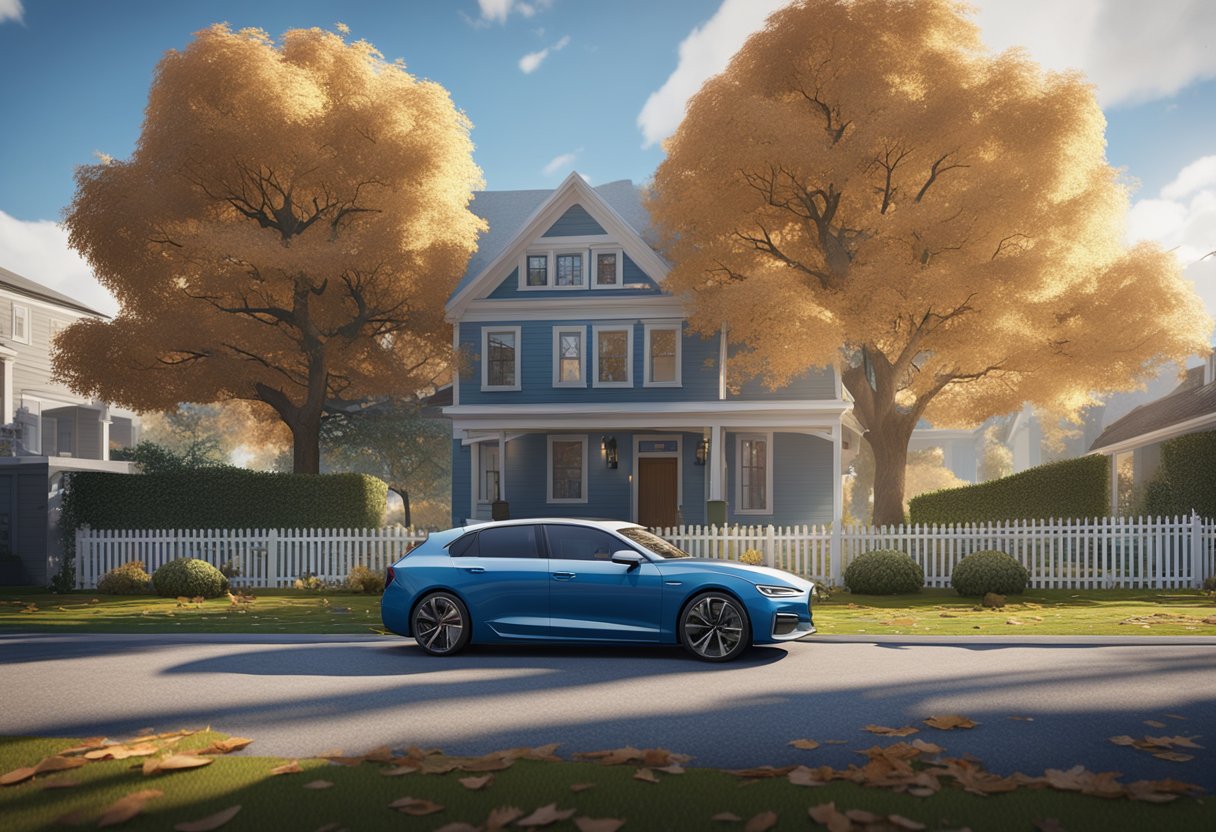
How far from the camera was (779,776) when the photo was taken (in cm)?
626

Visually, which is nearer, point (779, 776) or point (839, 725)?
point (779, 776)

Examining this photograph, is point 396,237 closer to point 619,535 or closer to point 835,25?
point 835,25

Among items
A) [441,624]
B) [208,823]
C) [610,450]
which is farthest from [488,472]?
[208,823]

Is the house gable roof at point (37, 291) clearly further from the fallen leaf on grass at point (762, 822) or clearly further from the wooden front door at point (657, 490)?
the fallen leaf on grass at point (762, 822)

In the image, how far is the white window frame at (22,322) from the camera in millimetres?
38625

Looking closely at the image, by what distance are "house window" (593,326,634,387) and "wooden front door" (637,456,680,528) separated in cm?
245

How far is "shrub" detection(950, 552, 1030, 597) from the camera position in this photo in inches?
786

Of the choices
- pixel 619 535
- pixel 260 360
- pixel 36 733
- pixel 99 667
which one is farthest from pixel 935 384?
pixel 36 733

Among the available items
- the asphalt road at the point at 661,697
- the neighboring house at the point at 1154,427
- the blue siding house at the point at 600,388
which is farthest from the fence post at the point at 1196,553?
the blue siding house at the point at 600,388

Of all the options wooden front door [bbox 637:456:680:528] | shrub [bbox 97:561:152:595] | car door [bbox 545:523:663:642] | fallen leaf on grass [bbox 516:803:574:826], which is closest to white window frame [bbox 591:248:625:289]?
wooden front door [bbox 637:456:680:528]

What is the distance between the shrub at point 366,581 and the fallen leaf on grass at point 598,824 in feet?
56.4

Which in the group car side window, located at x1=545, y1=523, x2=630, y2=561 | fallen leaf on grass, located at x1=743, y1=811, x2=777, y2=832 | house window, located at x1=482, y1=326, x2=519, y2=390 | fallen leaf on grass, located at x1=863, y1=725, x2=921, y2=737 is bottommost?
fallen leaf on grass, located at x1=863, y1=725, x2=921, y2=737

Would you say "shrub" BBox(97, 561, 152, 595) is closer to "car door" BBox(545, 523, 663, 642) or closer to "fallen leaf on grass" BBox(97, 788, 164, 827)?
"car door" BBox(545, 523, 663, 642)

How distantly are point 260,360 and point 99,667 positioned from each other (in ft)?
65.9
